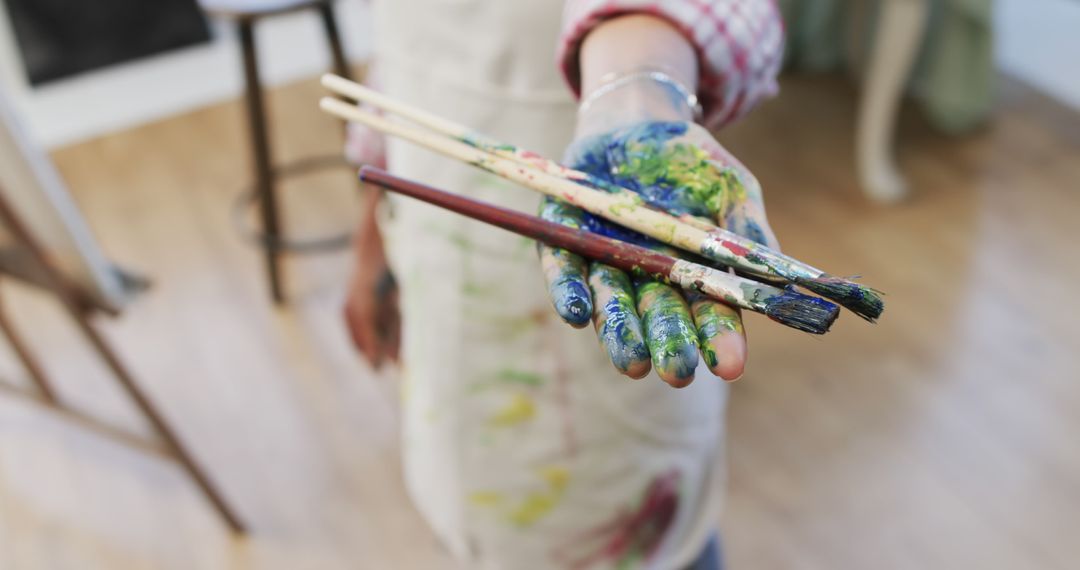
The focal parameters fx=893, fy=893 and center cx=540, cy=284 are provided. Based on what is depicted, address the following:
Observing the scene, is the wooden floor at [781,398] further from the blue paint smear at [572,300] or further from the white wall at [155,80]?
the blue paint smear at [572,300]

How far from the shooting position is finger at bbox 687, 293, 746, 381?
0.37 meters

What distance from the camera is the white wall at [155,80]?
7.38 ft

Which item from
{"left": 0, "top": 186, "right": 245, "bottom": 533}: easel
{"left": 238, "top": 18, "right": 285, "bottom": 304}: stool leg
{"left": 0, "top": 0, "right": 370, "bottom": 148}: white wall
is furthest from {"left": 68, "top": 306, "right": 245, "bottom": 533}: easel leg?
{"left": 0, "top": 0, "right": 370, "bottom": 148}: white wall

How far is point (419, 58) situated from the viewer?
27.4 inches

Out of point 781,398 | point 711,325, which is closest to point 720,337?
Result: point 711,325

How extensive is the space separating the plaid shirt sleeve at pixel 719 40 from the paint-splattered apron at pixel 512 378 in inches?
3.3

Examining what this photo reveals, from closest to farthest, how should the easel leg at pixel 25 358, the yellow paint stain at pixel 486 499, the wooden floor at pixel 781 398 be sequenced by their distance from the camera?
the yellow paint stain at pixel 486 499, the wooden floor at pixel 781 398, the easel leg at pixel 25 358

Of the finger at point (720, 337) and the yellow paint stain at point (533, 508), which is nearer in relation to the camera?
the finger at point (720, 337)

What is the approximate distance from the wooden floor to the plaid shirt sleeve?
2.65 ft

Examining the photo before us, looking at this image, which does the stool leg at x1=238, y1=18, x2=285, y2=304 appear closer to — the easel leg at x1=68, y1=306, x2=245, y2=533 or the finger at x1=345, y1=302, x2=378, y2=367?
the easel leg at x1=68, y1=306, x2=245, y2=533

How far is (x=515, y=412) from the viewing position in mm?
728

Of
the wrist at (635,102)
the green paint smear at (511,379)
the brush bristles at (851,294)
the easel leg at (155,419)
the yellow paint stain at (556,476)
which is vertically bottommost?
the easel leg at (155,419)

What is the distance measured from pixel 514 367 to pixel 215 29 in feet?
7.12

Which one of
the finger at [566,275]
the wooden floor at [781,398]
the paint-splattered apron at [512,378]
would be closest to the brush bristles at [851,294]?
the finger at [566,275]
